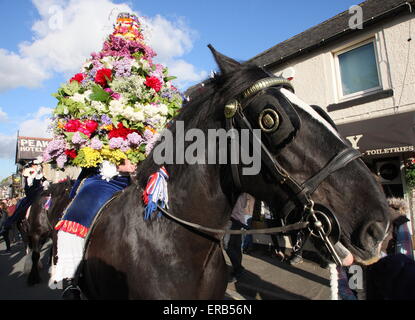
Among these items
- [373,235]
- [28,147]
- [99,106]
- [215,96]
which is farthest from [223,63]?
[28,147]

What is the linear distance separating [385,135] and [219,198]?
229 inches

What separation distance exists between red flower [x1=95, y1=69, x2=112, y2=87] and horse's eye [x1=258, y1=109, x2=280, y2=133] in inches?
78.3

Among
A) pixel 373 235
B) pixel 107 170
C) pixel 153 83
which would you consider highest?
pixel 153 83

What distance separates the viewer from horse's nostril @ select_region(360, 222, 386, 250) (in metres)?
1.12

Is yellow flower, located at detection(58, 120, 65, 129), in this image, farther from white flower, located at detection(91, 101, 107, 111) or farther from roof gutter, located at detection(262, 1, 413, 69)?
roof gutter, located at detection(262, 1, 413, 69)

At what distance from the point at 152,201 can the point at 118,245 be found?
0.43 m

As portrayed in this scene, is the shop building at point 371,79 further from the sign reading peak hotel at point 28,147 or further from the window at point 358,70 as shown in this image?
the sign reading peak hotel at point 28,147

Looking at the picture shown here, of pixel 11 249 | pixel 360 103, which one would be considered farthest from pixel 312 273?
pixel 11 249

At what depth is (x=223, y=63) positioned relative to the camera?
164 cm

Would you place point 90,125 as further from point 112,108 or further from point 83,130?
point 112,108

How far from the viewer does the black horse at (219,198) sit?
1.21 metres

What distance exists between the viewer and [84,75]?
2.91 m

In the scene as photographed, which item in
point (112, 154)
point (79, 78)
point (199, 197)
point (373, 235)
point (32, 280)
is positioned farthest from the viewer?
point (32, 280)

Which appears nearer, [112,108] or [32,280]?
[112,108]
